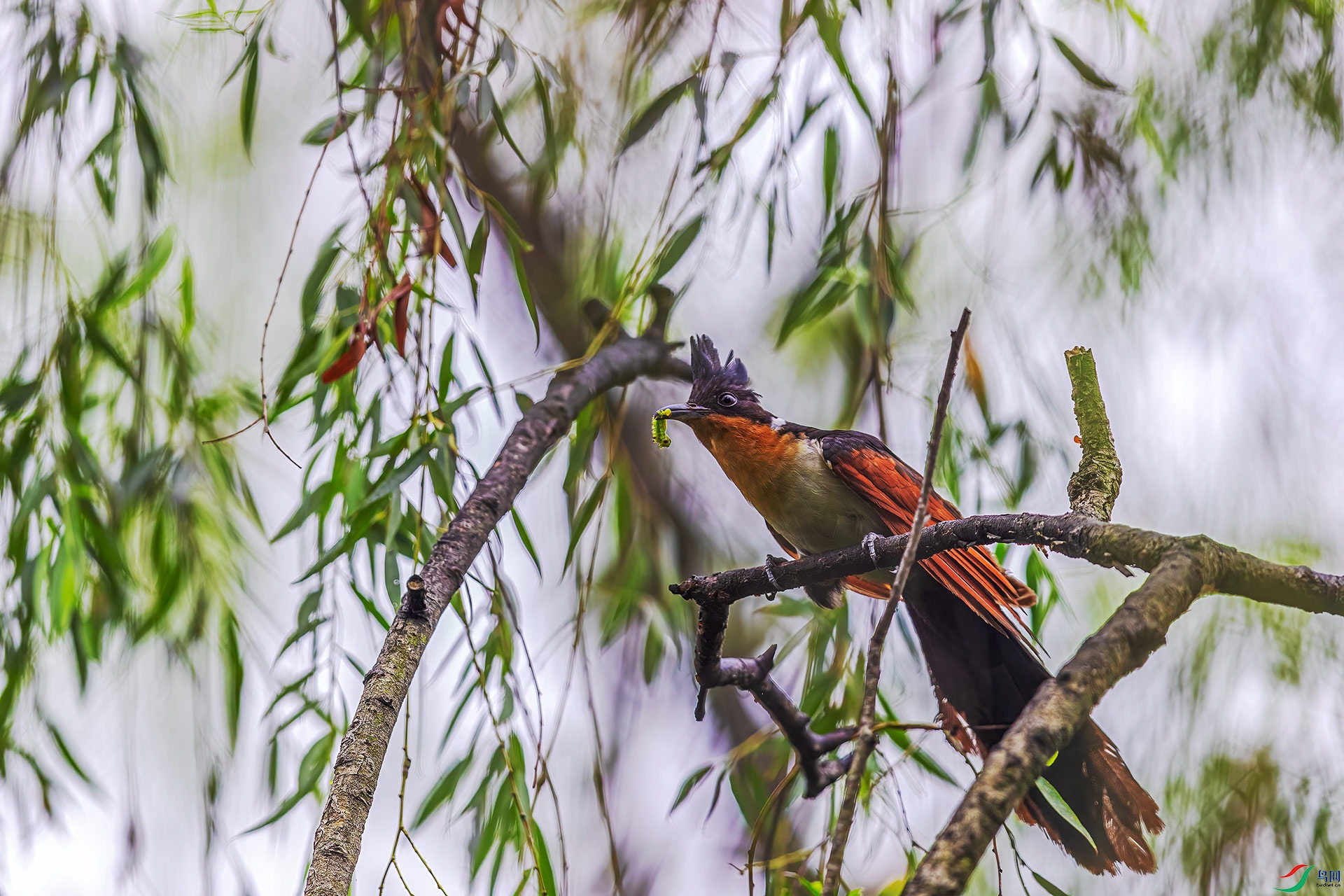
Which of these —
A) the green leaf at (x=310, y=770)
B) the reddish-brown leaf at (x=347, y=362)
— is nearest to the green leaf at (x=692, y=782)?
the green leaf at (x=310, y=770)

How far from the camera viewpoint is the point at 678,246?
209cm

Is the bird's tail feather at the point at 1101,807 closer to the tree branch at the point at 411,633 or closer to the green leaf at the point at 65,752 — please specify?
the tree branch at the point at 411,633

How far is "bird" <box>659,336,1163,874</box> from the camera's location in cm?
177

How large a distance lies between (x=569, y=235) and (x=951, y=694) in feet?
5.37

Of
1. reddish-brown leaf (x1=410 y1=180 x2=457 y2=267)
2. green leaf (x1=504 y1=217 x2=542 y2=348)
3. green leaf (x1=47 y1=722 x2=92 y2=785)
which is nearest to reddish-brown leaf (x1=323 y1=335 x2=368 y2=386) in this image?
reddish-brown leaf (x1=410 y1=180 x2=457 y2=267)

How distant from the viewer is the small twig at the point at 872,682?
0.75m

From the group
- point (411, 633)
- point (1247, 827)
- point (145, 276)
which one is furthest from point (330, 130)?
point (1247, 827)

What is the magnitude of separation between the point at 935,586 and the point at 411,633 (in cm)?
129

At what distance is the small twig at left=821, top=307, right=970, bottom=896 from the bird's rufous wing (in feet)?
3.38

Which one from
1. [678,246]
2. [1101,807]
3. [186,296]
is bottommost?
[1101,807]

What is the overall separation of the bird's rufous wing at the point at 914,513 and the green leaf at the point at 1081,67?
2.68ft

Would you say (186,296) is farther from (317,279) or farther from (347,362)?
(347,362)

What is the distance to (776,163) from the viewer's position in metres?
2.15

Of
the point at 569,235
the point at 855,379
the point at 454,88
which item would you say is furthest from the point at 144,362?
the point at 855,379
